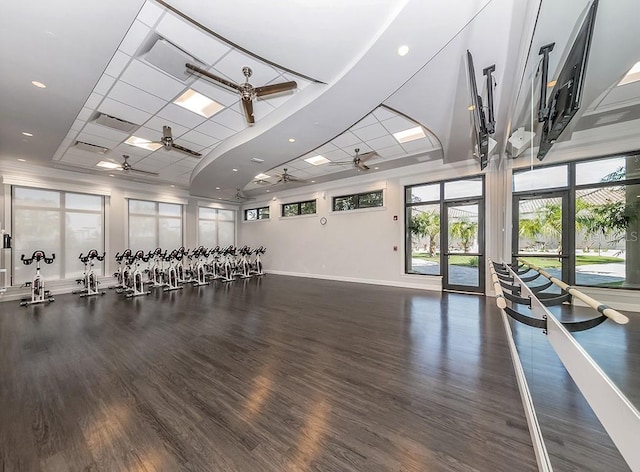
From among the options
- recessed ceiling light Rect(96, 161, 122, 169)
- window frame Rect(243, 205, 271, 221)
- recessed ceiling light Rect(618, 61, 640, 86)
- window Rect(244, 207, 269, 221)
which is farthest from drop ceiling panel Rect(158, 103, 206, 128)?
window Rect(244, 207, 269, 221)

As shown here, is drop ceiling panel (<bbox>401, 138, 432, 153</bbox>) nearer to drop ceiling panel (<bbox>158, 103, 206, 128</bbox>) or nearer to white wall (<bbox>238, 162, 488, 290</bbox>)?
white wall (<bbox>238, 162, 488, 290</bbox>)

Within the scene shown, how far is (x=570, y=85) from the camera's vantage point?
66.8 inches

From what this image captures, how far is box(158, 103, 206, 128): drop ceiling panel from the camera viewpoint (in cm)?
408

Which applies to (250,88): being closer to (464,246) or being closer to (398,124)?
A: (398,124)

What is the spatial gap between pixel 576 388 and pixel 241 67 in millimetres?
4130

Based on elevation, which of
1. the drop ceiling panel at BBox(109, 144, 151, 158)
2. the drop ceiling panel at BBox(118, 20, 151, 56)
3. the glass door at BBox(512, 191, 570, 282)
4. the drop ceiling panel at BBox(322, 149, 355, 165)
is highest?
the drop ceiling panel at BBox(118, 20, 151, 56)

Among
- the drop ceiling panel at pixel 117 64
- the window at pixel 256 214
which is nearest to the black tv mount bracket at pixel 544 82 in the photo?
the drop ceiling panel at pixel 117 64

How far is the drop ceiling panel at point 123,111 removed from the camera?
388 centimetres

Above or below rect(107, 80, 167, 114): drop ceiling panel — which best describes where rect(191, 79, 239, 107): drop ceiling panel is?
above

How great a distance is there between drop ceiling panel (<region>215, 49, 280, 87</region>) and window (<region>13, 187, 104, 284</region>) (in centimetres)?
736

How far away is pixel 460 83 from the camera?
3244 millimetres

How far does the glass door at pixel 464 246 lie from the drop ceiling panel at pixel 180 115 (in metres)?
6.03

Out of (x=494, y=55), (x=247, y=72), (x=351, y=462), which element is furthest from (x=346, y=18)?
(x=351, y=462)

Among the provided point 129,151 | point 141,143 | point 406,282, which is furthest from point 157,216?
point 406,282
